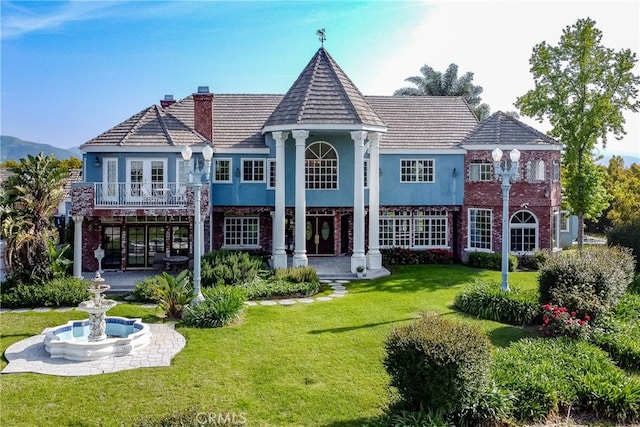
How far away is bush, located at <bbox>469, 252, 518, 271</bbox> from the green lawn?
8.81m

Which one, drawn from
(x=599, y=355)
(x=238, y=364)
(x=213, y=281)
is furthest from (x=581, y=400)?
(x=213, y=281)

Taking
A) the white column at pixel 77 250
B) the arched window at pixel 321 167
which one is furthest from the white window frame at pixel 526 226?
the white column at pixel 77 250

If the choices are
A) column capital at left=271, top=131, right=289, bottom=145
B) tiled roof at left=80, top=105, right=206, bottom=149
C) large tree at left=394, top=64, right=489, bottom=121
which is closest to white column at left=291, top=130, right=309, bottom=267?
column capital at left=271, top=131, right=289, bottom=145

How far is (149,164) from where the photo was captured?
2212cm

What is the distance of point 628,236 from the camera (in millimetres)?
20812

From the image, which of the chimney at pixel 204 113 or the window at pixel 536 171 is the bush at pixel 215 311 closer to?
the chimney at pixel 204 113

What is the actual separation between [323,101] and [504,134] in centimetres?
923

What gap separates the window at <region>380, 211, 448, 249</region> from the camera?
25469 mm

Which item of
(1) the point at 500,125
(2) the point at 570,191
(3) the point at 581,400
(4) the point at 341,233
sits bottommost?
(3) the point at 581,400

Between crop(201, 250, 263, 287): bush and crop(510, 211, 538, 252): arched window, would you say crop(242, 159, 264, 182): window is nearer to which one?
crop(201, 250, 263, 287): bush

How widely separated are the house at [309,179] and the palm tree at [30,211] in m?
3.10

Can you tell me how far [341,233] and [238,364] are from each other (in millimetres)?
15324

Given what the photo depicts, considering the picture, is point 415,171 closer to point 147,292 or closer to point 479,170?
point 479,170

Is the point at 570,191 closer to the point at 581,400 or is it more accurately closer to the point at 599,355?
the point at 599,355
